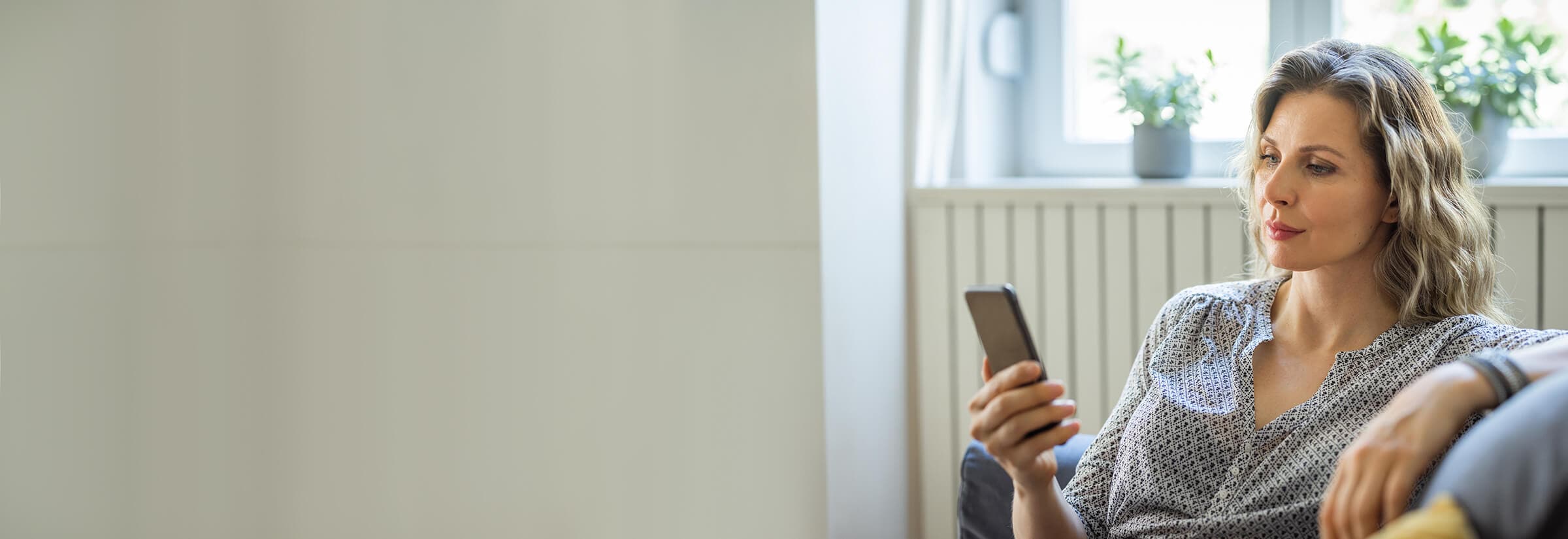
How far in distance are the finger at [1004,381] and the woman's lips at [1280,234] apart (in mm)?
376

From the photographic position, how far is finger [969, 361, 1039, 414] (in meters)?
1.02

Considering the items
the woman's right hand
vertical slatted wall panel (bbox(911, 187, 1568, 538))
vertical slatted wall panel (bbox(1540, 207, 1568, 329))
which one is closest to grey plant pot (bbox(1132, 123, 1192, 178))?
vertical slatted wall panel (bbox(911, 187, 1568, 538))

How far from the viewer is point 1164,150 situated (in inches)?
79.8

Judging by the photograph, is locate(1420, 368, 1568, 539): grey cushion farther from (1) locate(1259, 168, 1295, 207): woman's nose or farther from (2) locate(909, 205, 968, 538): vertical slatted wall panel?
(2) locate(909, 205, 968, 538): vertical slatted wall panel

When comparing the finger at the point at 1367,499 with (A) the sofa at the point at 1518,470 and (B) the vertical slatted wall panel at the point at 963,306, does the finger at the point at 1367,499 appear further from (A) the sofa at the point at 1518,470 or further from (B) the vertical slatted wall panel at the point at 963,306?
(B) the vertical slatted wall panel at the point at 963,306

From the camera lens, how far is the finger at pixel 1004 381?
1.02 metres

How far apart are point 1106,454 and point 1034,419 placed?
1.03 ft

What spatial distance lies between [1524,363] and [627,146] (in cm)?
134

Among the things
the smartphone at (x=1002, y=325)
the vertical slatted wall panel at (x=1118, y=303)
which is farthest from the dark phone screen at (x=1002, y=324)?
the vertical slatted wall panel at (x=1118, y=303)

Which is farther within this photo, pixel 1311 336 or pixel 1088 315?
pixel 1088 315

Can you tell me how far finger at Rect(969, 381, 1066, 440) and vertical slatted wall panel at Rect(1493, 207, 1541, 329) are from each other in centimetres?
100

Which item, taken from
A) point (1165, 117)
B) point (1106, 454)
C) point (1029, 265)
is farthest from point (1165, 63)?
point (1106, 454)

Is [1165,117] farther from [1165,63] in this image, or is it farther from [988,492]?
[988,492]

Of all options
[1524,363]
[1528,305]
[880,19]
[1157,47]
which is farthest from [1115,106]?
[1524,363]
